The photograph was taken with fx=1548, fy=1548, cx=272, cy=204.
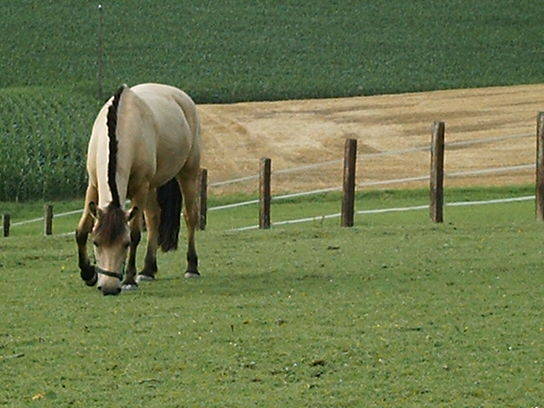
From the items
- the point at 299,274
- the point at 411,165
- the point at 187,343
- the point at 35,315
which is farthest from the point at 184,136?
the point at 411,165

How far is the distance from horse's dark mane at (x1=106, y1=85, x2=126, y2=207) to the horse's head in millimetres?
119

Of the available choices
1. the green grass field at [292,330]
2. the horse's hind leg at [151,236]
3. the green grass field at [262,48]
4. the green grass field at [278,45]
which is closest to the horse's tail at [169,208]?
the horse's hind leg at [151,236]

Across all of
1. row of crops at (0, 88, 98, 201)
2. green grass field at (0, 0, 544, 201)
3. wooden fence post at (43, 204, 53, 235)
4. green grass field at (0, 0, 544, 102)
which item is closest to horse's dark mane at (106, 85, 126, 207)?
wooden fence post at (43, 204, 53, 235)

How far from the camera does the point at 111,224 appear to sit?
12867mm

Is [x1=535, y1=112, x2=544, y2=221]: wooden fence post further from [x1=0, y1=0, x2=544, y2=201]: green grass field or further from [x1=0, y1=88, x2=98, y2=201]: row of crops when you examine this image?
[x1=0, y1=0, x2=544, y2=201]: green grass field

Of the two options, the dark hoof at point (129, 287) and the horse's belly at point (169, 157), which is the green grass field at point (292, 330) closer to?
the dark hoof at point (129, 287)

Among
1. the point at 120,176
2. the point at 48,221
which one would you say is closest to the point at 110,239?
the point at 120,176

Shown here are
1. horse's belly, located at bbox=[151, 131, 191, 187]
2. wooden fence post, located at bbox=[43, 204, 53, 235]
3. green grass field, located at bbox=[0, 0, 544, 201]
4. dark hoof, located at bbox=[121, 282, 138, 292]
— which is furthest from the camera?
green grass field, located at bbox=[0, 0, 544, 201]

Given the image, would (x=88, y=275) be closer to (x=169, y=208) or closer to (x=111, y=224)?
(x=111, y=224)

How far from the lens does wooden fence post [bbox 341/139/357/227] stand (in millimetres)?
21891

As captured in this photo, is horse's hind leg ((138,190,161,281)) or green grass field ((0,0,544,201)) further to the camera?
green grass field ((0,0,544,201))

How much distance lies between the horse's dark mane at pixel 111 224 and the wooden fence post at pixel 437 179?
9066 mm

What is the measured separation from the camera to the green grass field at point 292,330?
8.98 metres

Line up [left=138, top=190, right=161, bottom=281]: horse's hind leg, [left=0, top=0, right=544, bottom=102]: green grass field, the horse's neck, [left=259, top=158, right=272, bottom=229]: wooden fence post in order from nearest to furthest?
the horse's neck → [left=138, top=190, right=161, bottom=281]: horse's hind leg → [left=259, top=158, right=272, bottom=229]: wooden fence post → [left=0, top=0, right=544, bottom=102]: green grass field
